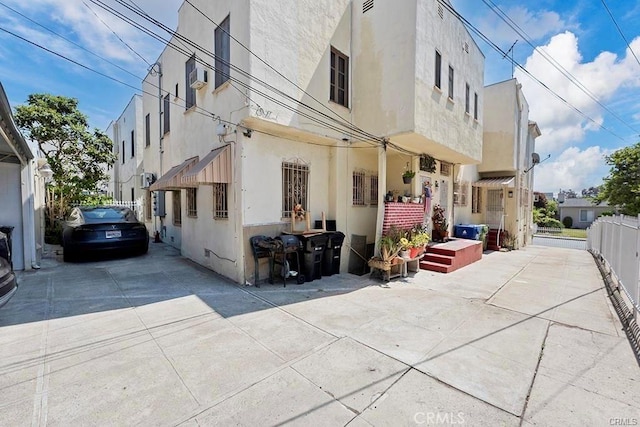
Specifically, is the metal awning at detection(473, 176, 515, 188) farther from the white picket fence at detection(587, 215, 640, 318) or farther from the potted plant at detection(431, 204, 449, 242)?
the white picket fence at detection(587, 215, 640, 318)

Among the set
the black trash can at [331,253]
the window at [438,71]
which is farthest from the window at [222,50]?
the window at [438,71]

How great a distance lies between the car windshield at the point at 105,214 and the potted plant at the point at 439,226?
11.0 metres

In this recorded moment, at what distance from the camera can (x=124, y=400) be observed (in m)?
2.65

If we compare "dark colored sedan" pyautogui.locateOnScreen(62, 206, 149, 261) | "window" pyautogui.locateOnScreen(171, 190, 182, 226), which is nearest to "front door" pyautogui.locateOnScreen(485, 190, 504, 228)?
"window" pyautogui.locateOnScreen(171, 190, 182, 226)

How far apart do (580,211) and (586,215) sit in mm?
935

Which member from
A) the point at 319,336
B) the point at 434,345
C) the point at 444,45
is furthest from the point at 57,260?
the point at 444,45

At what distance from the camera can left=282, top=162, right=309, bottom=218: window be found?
757cm

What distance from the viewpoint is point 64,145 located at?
546 inches

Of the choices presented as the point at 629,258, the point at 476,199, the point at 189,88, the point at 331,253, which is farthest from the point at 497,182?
the point at 189,88

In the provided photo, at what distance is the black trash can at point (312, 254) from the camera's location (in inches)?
279

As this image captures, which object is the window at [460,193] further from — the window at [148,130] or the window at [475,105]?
the window at [148,130]

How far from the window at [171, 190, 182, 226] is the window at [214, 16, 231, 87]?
561 centimetres

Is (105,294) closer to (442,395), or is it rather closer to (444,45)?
(442,395)

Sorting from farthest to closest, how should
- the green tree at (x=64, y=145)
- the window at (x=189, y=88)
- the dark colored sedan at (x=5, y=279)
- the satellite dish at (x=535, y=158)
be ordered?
the satellite dish at (x=535, y=158)
the green tree at (x=64, y=145)
the window at (x=189, y=88)
the dark colored sedan at (x=5, y=279)
